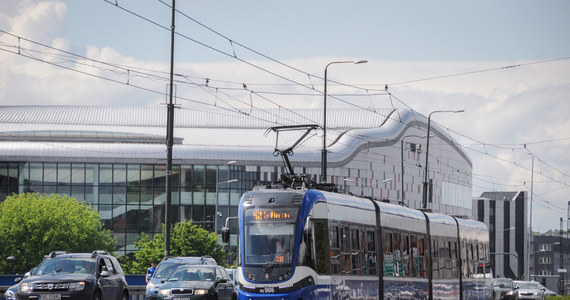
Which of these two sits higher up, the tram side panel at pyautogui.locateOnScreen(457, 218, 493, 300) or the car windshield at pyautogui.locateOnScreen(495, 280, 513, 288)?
the tram side panel at pyautogui.locateOnScreen(457, 218, 493, 300)

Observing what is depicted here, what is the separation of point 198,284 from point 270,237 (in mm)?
4999

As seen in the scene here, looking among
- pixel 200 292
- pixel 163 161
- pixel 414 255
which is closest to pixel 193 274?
pixel 200 292

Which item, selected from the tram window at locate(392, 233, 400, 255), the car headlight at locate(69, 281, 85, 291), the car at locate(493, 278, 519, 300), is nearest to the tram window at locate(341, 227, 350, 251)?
the tram window at locate(392, 233, 400, 255)

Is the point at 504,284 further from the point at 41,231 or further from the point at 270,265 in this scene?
the point at 41,231

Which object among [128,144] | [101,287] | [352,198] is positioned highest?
[128,144]

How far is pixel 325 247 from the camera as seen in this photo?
24.0m

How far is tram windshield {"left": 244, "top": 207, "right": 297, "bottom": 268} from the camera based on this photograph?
76.8 feet

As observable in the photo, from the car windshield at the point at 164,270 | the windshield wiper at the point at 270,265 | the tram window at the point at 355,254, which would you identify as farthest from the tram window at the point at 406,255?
the windshield wiper at the point at 270,265

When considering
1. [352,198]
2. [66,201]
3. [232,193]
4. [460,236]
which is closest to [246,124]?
[232,193]

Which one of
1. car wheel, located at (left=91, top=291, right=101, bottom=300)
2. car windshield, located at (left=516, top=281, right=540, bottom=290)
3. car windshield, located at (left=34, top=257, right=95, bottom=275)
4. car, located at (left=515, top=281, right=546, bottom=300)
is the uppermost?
car windshield, located at (left=34, top=257, right=95, bottom=275)

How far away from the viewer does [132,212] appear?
98.0m

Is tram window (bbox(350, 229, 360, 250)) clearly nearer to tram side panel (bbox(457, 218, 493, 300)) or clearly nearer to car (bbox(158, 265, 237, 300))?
car (bbox(158, 265, 237, 300))

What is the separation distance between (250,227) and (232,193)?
76892 millimetres

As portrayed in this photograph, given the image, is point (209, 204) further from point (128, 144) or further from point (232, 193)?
point (128, 144)
